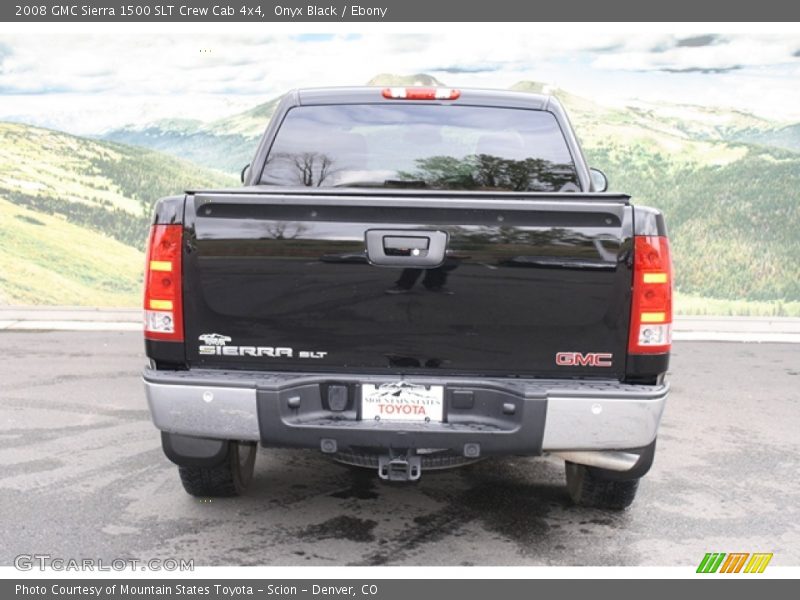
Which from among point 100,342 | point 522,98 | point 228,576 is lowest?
point 100,342

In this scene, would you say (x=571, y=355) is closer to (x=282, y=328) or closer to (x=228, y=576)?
(x=282, y=328)

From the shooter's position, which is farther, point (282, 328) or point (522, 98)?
point (522, 98)

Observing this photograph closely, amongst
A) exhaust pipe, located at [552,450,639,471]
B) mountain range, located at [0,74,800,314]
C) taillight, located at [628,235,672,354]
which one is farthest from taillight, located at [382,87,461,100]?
mountain range, located at [0,74,800,314]

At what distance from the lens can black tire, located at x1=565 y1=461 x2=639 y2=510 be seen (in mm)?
4867

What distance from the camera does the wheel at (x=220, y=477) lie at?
16.0 ft

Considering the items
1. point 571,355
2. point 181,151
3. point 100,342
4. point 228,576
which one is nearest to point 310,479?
point 228,576

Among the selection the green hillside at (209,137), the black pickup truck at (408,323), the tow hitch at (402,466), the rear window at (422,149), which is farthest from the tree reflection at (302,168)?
the green hillside at (209,137)

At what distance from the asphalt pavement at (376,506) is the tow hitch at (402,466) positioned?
1.28 feet

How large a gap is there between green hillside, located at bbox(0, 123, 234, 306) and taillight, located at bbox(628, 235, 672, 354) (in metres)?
10.8

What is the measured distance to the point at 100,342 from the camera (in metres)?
10.8

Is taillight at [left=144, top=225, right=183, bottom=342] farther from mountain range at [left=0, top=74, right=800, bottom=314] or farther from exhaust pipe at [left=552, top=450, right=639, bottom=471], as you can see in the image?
mountain range at [left=0, top=74, right=800, bottom=314]

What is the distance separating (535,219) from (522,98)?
204 centimetres

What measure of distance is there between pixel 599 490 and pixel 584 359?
3.66 feet

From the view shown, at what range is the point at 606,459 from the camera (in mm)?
4395
